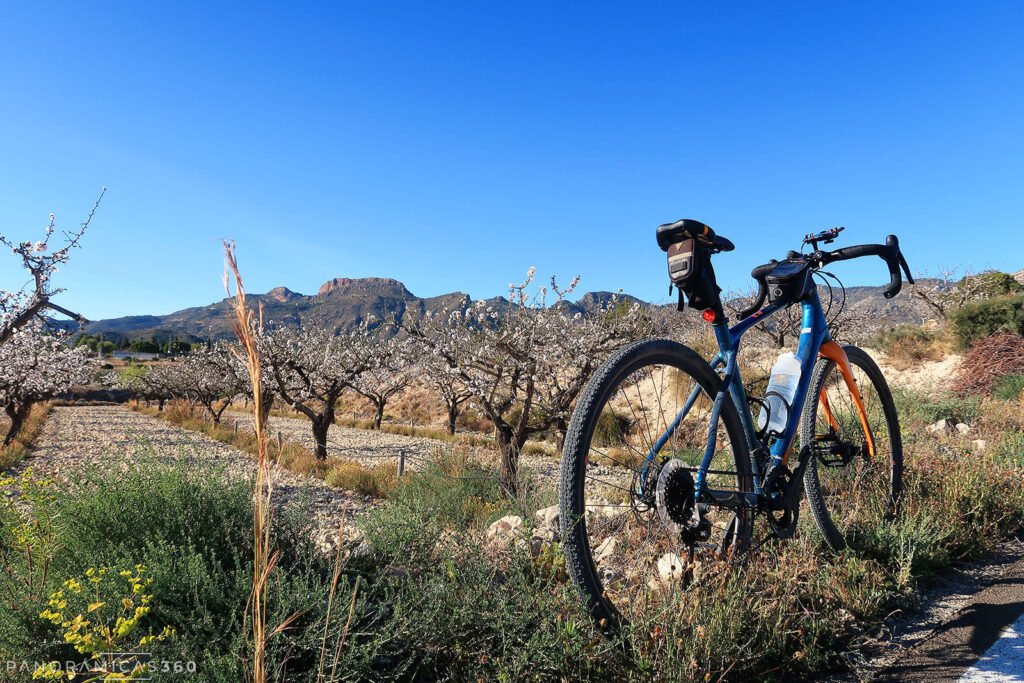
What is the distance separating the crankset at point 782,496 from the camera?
2379 millimetres

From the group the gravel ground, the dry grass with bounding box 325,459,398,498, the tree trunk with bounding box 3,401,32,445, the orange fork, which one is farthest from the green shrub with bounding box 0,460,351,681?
the tree trunk with bounding box 3,401,32,445

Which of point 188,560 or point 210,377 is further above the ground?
point 210,377

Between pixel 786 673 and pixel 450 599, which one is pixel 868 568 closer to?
pixel 786 673

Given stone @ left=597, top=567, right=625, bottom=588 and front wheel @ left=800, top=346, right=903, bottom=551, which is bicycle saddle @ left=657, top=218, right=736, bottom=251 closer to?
front wheel @ left=800, top=346, right=903, bottom=551

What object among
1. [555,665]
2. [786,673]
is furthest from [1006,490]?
[555,665]

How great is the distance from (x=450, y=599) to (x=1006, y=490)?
13.1 ft

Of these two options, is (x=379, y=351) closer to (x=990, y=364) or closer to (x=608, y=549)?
(x=990, y=364)

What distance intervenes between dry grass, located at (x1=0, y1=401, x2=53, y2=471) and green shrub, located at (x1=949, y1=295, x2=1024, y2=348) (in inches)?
1003

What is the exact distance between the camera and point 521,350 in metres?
9.12

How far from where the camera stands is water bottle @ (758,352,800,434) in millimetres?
2523

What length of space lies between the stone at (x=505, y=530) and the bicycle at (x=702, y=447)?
0.50 meters

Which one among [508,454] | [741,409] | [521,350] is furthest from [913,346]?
[741,409]

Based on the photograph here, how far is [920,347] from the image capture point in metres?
16.9

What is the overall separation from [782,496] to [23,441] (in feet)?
83.2
